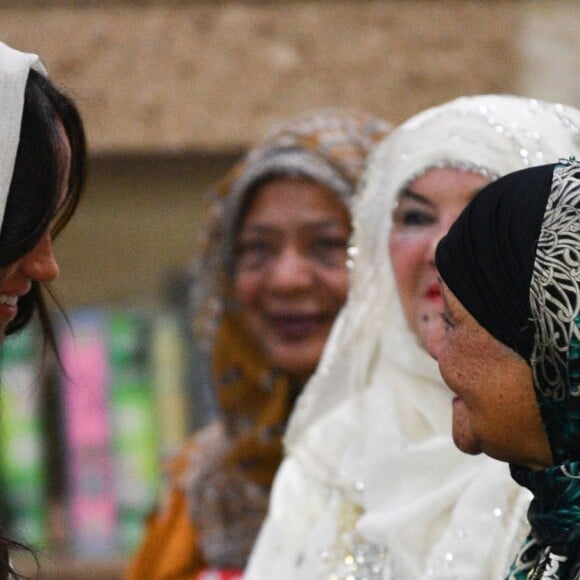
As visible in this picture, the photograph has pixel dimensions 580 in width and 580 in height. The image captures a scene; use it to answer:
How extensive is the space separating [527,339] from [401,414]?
2.88ft

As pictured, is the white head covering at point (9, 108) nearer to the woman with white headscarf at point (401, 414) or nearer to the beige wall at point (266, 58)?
the woman with white headscarf at point (401, 414)

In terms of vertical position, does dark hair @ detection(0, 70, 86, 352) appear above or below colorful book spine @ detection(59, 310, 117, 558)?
above

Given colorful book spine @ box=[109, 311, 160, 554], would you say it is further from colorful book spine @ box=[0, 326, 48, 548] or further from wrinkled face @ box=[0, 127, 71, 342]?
wrinkled face @ box=[0, 127, 71, 342]

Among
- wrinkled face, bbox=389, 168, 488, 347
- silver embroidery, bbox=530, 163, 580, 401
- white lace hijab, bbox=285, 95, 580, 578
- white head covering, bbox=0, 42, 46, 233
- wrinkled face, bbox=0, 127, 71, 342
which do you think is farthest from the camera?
wrinkled face, bbox=389, 168, 488, 347

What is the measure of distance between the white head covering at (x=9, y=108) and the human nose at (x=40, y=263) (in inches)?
5.8

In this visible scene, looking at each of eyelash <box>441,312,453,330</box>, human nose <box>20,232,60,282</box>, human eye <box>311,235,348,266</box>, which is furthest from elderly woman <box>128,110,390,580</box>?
eyelash <box>441,312,453,330</box>

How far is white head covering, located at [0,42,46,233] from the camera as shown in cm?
175

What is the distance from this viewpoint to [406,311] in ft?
8.38

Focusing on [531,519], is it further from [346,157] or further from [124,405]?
[124,405]

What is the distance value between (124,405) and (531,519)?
9.19 ft

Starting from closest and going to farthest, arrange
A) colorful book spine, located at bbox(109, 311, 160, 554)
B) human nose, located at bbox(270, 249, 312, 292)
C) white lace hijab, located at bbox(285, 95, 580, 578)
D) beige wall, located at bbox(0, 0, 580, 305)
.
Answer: white lace hijab, located at bbox(285, 95, 580, 578), human nose, located at bbox(270, 249, 312, 292), beige wall, located at bbox(0, 0, 580, 305), colorful book spine, located at bbox(109, 311, 160, 554)

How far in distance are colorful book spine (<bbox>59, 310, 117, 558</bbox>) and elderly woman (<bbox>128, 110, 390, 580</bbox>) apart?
0.72m

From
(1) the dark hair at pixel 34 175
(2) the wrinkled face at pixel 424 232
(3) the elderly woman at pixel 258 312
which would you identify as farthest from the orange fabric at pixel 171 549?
(1) the dark hair at pixel 34 175

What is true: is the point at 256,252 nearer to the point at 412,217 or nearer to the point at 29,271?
the point at 412,217
